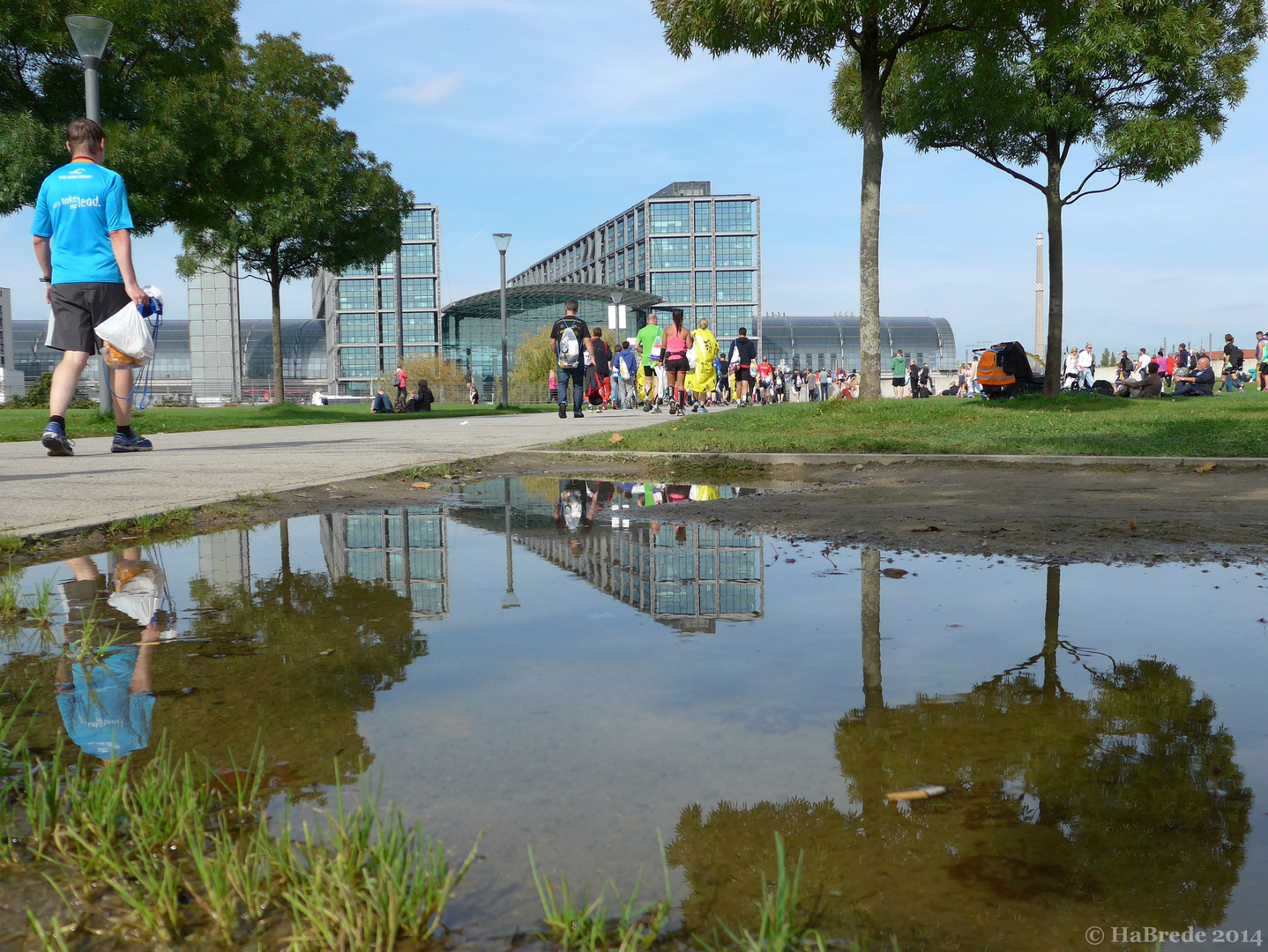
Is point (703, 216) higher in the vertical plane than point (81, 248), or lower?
higher

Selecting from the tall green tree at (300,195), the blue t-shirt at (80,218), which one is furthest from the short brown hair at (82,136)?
the tall green tree at (300,195)

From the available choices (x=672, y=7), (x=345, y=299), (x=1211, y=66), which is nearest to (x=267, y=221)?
(x=672, y=7)

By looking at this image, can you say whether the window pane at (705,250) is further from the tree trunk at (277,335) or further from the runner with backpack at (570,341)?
the runner with backpack at (570,341)

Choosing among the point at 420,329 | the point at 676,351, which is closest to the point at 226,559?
the point at 676,351

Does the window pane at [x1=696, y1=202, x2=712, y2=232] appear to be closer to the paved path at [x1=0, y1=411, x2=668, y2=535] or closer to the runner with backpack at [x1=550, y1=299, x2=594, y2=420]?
the runner with backpack at [x1=550, y1=299, x2=594, y2=420]

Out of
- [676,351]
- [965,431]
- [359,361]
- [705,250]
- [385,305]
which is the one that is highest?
[705,250]

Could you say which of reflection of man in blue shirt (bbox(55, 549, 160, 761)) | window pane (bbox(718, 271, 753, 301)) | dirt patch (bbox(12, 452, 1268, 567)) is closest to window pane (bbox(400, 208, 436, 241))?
window pane (bbox(718, 271, 753, 301))

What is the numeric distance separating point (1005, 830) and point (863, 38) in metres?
13.2

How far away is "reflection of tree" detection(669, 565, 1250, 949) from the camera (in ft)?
4.70

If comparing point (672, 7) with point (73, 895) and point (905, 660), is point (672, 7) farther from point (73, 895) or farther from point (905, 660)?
point (73, 895)

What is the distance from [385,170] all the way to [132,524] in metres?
23.5

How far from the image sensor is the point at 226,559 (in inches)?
161

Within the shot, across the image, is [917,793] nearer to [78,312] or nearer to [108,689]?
[108,689]

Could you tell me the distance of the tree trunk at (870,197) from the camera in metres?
13.0
